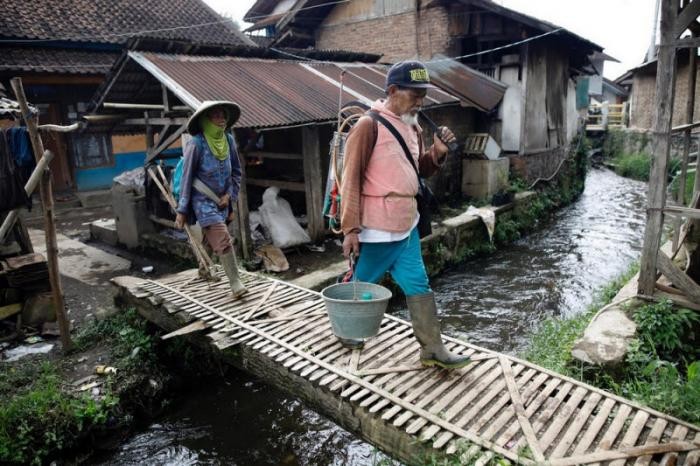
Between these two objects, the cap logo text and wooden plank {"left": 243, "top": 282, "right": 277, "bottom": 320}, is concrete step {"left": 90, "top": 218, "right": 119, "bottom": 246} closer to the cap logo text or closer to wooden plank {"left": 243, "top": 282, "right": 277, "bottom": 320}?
wooden plank {"left": 243, "top": 282, "right": 277, "bottom": 320}

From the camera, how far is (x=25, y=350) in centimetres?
545

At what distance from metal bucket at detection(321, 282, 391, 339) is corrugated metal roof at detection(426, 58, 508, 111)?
8.73 metres

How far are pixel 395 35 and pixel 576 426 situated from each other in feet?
43.1

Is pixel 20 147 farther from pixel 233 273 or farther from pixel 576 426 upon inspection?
pixel 576 426

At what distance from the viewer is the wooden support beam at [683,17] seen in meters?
4.29

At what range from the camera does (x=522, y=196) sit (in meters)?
11.9

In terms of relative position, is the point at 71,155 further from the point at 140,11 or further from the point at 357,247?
the point at 357,247

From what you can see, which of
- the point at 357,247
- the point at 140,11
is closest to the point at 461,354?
the point at 357,247

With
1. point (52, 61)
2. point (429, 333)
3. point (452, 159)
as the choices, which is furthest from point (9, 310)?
point (452, 159)

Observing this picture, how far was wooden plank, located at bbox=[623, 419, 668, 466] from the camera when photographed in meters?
2.76

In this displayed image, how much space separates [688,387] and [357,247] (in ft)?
8.31

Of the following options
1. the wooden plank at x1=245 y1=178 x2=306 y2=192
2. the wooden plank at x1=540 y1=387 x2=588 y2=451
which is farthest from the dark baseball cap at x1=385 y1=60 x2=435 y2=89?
the wooden plank at x1=245 y1=178 x2=306 y2=192

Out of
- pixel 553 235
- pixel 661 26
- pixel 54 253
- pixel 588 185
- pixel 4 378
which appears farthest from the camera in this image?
pixel 588 185

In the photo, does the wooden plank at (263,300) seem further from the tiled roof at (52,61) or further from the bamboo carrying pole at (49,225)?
the tiled roof at (52,61)
